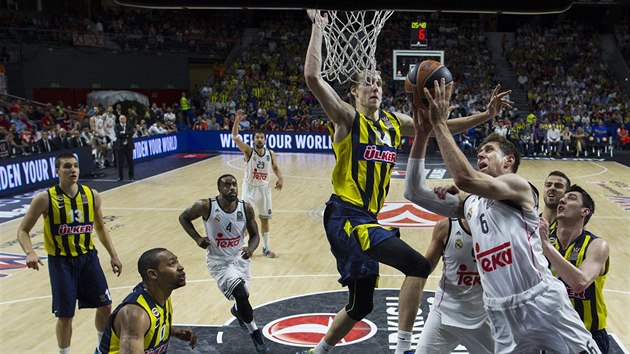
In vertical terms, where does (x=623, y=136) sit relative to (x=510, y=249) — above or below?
below

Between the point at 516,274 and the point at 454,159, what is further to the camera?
the point at 516,274

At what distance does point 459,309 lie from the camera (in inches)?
173

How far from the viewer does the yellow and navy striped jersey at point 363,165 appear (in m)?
4.64

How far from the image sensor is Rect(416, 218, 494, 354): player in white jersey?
14.3 feet

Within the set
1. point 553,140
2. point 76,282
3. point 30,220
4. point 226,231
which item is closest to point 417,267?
point 226,231

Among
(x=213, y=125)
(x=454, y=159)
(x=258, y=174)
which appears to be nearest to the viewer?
(x=454, y=159)

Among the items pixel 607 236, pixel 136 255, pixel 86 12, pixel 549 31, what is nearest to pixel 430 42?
pixel 549 31

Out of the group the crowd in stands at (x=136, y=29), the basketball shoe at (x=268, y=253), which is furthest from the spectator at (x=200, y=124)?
the basketball shoe at (x=268, y=253)

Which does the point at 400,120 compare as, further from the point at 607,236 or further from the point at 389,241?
the point at 607,236

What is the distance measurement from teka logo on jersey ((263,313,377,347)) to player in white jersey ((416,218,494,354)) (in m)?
1.91

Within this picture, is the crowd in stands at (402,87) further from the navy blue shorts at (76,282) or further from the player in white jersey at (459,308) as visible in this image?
the player in white jersey at (459,308)

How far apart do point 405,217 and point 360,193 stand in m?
7.95

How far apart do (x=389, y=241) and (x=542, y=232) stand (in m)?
1.03

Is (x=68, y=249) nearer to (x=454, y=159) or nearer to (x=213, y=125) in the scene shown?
(x=454, y=159)
